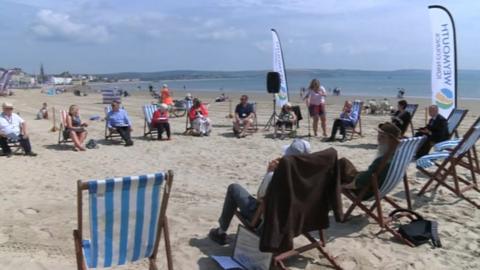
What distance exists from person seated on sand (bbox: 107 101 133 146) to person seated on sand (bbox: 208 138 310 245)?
5761 millimetres

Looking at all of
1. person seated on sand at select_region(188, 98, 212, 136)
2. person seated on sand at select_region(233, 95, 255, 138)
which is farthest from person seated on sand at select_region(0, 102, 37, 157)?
person seated on sand at select_region(233, 95, 255, 138)

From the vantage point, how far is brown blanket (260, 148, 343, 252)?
317 centimetres

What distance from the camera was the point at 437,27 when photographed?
8680 millimetres

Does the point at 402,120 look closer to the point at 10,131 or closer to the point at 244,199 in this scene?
the point at 244,199

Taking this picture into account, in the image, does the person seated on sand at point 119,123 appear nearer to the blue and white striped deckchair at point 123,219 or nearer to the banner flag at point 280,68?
the banner flag at point 280,68

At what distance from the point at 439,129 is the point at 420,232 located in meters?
3.41

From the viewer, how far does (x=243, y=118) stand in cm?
1097

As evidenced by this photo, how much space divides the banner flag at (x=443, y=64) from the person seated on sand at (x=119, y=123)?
5.85 metres

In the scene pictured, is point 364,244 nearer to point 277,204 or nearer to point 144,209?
point 277,204

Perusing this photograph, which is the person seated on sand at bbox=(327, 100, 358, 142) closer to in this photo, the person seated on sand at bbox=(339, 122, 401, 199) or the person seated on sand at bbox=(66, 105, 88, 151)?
the person seated on sand at bbox=(66, 105, 88, 151)

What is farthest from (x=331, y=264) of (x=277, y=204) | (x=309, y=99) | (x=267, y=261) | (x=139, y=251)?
(x=309, y=99)

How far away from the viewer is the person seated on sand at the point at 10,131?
807 cm

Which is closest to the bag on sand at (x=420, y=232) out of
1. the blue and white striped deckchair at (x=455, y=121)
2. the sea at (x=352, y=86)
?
the blue and white striped deckchair at (x=455, y=121)

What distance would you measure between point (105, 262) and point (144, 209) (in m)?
0.40
